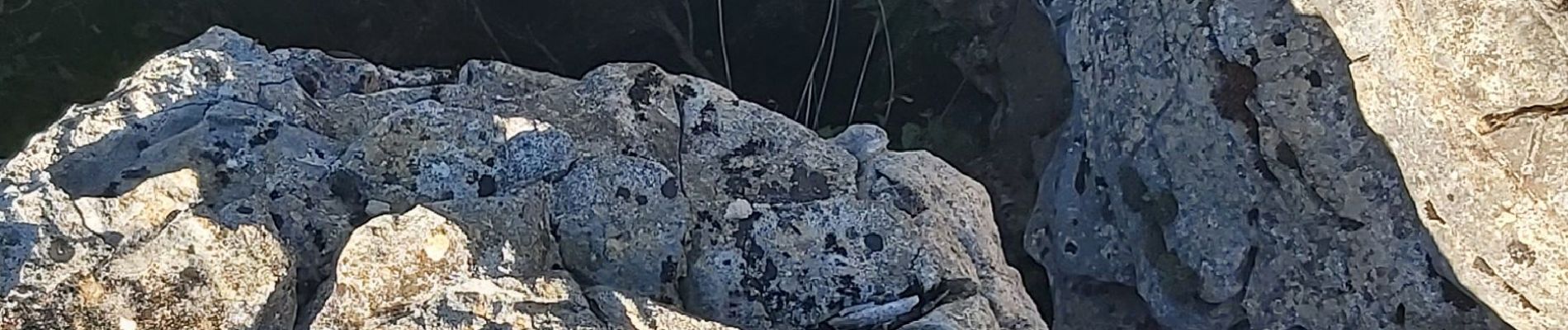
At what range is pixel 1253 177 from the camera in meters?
2.79

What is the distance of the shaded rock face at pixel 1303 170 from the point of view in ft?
6.85

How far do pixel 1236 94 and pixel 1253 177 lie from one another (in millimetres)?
160

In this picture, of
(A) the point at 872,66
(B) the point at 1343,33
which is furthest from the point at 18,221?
(A) the point at 872,66

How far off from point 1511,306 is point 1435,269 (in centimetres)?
28

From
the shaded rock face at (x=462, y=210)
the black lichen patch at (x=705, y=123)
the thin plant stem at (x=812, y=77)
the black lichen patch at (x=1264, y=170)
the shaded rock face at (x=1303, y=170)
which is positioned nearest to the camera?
the shaded rock face at (x=462, y=210)

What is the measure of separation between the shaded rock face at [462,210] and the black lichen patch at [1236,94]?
1.72 feet

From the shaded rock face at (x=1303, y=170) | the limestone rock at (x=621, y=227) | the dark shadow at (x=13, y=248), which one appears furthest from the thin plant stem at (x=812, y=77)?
the dark shadow at (x=13, y=248)

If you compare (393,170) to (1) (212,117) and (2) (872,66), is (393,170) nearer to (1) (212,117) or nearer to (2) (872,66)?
(1) (212,117)

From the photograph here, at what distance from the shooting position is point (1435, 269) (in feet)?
8.34

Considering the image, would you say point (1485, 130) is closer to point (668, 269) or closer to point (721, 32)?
point (668, 269)

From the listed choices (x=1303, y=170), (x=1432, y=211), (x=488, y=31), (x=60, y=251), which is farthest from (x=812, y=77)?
(x=60, y=251)

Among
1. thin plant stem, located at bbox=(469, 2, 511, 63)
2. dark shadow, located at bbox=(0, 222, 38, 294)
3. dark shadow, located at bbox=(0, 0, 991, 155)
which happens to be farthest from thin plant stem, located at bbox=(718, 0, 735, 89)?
dark shadow, located at bbox=(0, 222, 38, 294)

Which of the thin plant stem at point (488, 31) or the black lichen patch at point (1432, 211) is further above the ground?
the thin plant stem at point (488, 31)

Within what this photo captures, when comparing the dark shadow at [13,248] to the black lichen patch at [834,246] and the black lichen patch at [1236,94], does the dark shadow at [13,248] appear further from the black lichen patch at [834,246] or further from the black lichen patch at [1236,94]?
the black lichen patch at [1236,94]
